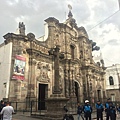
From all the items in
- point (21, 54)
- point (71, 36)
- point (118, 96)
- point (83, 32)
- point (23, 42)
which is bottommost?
point (118, 96)

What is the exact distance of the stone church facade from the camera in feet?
46.0

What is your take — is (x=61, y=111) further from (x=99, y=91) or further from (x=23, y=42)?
(x=99, y=91)

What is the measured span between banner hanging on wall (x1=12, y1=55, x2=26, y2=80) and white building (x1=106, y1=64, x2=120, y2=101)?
2135 centimetres

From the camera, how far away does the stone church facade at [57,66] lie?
1403 centimetres

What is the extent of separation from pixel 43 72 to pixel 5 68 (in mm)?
3880

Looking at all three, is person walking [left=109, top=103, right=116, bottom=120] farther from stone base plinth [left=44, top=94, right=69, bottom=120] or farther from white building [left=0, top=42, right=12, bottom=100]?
white building [left=0, top=42, right=12, bottom=100]

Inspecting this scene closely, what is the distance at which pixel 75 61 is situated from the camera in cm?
2000

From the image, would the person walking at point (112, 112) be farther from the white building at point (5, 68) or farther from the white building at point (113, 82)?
the white building at point (113, 82)

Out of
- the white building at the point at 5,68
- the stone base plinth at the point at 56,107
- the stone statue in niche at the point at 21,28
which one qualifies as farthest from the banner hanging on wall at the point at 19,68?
the stone base plinth at the point at 56,107

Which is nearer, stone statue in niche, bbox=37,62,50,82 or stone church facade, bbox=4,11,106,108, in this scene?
stone church facade, bbox=4,11,106,108

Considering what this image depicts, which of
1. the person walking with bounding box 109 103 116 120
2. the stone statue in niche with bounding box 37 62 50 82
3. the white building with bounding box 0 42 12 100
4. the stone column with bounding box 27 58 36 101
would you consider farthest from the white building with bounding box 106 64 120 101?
the person walking with bounding box 109 103 116 120

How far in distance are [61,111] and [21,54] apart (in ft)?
23.5

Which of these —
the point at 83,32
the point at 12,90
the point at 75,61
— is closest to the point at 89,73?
the point at 75,61

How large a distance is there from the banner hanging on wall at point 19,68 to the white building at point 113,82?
2135 centimetres
